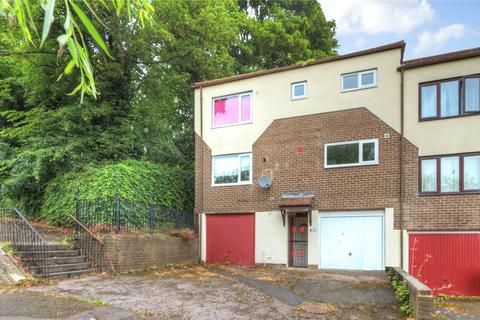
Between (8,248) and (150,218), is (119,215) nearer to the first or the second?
(150,218)

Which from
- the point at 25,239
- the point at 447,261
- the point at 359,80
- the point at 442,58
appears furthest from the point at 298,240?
the point at 25,239

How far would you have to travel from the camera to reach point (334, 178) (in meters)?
13.7

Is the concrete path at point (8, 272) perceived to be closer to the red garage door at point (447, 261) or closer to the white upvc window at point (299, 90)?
the white upvc window at point (299, 90)

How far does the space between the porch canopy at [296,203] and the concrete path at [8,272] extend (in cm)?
830

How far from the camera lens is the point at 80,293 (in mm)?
8578

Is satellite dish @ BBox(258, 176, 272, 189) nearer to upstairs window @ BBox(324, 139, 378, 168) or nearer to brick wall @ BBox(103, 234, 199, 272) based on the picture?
upstairs window @ BBox(324, 139, 378, 168)

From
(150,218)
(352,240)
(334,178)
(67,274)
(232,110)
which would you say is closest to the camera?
(67,274)

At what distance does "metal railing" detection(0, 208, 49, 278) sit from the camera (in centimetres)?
1025

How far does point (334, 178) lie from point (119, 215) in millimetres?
7395

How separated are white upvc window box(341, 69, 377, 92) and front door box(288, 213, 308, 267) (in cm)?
487

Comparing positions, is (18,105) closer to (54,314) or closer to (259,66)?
(259,66)

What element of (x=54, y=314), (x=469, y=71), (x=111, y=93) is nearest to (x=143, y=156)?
(x=111, y=93)

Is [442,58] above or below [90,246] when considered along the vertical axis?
above

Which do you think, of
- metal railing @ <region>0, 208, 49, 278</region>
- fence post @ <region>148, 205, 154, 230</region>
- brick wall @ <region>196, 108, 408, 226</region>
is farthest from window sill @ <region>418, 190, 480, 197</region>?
metal railing @ <region>0, 208, 49, 278</region>
